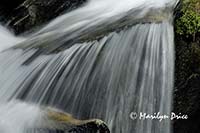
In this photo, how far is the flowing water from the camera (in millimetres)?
6379

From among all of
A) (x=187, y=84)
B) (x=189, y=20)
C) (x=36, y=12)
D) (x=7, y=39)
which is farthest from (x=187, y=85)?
(x=7, y=39)

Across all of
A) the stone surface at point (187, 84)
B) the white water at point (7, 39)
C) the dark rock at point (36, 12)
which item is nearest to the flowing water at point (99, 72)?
the stone surface at point (187, 84)

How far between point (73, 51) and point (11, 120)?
1.74 m

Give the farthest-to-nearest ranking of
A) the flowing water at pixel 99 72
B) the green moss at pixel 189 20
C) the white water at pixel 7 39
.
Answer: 1. the white water at pixel 7 39
2. the green moss at pixel 189 20
3. the flowing water at pixel 99 72

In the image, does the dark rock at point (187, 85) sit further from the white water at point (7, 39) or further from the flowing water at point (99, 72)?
the white water at point (7, 39)

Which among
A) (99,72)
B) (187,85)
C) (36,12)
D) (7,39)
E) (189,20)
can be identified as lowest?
(187,85)

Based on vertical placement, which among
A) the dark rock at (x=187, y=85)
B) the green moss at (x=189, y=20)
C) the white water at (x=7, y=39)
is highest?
the white water at (x=7, y=39)

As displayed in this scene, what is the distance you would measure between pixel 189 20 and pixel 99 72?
5.20 ft

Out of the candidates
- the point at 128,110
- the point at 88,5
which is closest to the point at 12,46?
the point at 88,5

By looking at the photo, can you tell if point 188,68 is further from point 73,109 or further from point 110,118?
point 73,109

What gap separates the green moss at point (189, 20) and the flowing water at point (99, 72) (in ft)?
0.60

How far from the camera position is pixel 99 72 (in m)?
6.94

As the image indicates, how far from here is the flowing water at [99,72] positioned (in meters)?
6.38

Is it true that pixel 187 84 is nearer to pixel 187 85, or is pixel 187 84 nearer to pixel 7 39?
pixel 187 85
